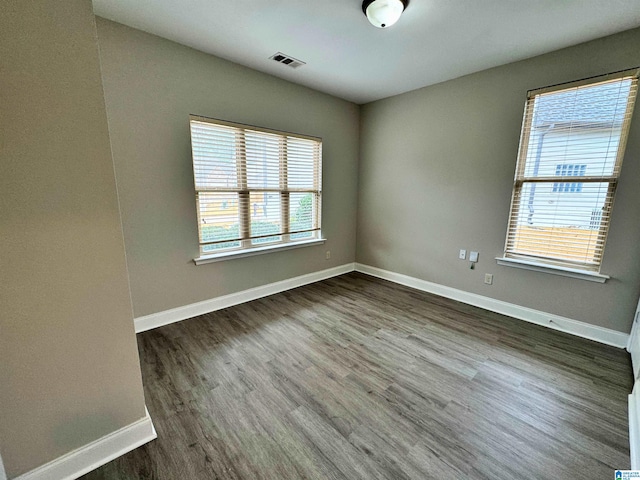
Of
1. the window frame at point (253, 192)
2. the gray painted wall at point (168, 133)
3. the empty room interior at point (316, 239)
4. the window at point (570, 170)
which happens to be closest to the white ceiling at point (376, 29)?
the empty room interior at point (316, 239)

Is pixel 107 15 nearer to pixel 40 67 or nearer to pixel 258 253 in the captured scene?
pixel 40 67

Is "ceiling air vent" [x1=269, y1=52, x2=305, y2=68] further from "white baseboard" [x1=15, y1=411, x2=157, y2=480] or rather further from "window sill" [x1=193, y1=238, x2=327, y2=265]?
"white baseboard" [x1=15, y1=411, x2=157, y2=480]

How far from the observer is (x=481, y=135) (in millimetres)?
2926

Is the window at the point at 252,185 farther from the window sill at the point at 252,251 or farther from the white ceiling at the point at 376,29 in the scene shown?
the white ceiling at the point at 376,29

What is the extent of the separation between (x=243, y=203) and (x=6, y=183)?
2049mm

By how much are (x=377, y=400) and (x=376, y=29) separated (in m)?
2.78

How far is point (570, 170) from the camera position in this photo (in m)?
2.42

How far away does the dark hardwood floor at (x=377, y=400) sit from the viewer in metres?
1.30

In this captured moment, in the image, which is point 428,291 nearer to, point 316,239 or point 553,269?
point 553,269

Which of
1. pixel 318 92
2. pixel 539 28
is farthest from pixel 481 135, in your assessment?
pixel 318 92

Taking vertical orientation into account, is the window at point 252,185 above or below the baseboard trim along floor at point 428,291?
above

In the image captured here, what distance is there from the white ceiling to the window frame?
68 centimetres

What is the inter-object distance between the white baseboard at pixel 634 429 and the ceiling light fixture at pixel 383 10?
9.22ft

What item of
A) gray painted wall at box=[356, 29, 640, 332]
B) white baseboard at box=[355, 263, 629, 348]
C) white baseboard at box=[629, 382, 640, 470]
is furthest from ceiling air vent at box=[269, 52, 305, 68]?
white baseboard at box=[629, 382, 640, 470]
